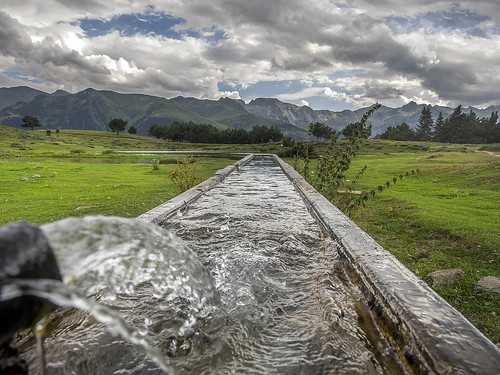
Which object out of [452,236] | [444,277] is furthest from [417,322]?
[452,236]

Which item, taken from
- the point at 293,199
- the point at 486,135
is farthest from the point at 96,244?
the point at 486,135

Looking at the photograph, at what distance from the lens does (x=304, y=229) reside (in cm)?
543

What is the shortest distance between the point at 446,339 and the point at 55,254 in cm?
263

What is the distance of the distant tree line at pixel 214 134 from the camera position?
9269cm

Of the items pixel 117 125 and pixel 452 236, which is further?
pixel 117 125

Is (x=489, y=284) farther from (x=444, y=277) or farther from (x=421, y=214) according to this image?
(x=421, y=214)

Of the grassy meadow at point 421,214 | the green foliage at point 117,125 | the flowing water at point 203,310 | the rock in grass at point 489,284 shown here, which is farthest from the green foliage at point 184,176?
the green foliage at point 117,125

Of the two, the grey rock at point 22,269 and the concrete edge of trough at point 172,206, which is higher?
the grey rock at point 22,269

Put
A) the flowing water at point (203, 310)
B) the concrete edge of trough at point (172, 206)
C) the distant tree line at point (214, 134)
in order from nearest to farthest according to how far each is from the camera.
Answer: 1. the flowing water at point (203, 310)
2. the concrete edge of trough at point (172, 206)
3. the distant tree line at point (214, 134)

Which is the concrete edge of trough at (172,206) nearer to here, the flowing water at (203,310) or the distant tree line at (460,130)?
the flowing water at (203,310)

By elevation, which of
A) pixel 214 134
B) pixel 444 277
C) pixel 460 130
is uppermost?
pixel 460 130

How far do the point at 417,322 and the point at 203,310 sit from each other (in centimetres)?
198

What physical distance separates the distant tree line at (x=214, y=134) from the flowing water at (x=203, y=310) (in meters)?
89.4

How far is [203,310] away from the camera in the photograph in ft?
9.61
